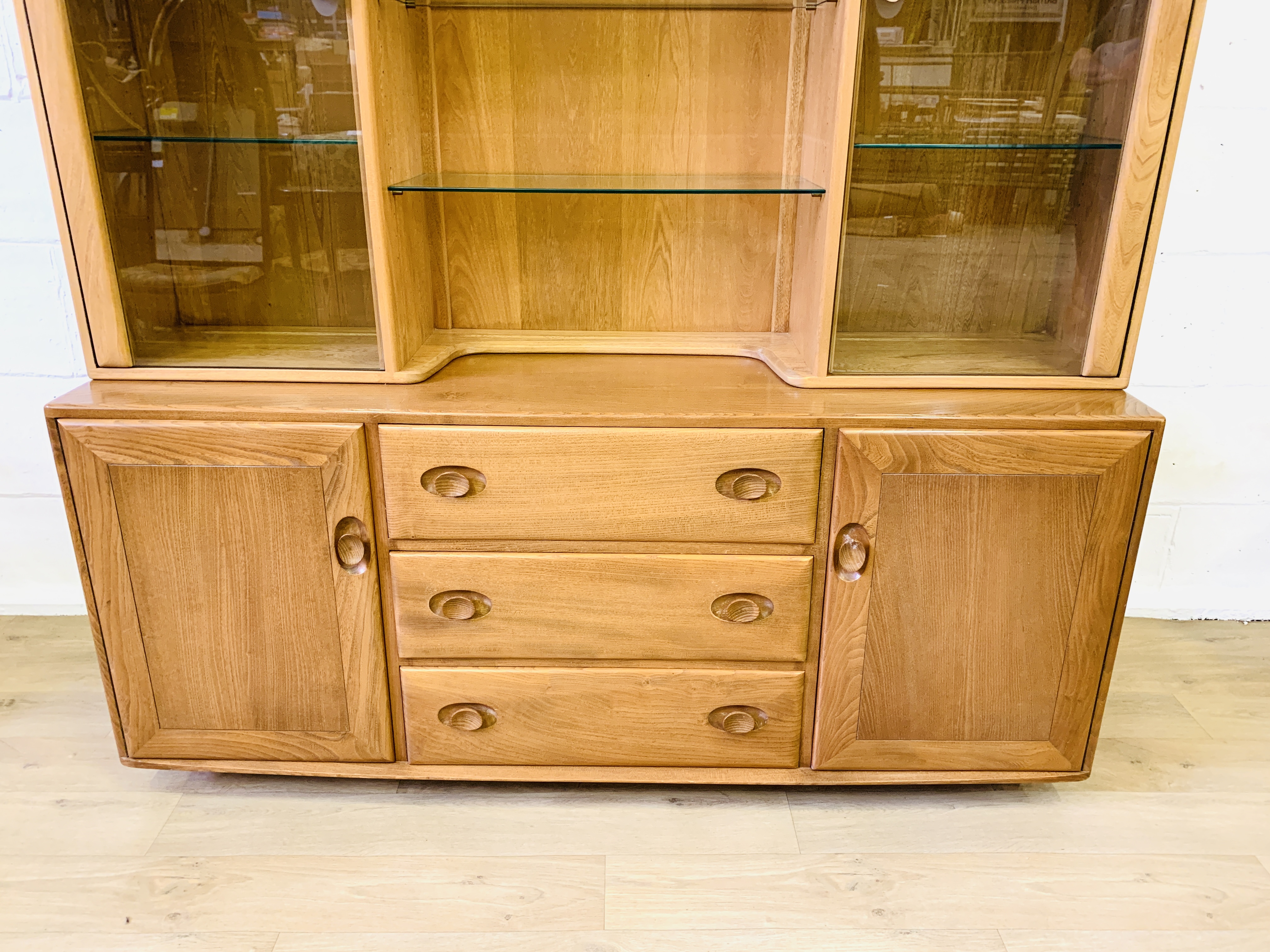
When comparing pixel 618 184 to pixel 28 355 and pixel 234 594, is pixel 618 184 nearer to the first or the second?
pixel 234 594

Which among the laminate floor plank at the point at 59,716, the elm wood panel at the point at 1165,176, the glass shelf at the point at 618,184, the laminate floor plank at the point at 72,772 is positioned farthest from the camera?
the laminate floor plank at the point at 59,716

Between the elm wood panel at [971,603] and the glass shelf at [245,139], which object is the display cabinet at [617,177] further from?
the elm wood panel at [971,603]

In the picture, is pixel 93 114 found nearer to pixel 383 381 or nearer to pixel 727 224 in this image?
pixel 383 381

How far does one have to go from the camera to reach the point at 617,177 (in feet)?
5.27

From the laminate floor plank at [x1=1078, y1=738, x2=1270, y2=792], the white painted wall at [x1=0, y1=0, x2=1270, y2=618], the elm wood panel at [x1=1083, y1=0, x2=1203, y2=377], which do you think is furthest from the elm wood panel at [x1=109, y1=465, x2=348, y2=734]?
the laminate floor plank at [x1=1078, y1=738, x2=1270, y2=792]

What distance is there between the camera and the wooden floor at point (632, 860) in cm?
133

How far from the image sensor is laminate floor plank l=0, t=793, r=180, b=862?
4.81 feet

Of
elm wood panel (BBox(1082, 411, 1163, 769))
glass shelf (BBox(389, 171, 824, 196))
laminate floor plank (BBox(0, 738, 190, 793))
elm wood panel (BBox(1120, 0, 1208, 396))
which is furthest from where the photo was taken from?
laminate floor plank (BBox(0, 738, 190, 793))

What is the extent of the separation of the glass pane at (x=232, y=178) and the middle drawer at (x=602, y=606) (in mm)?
377

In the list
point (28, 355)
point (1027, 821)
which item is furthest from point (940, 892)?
point (28, 355)

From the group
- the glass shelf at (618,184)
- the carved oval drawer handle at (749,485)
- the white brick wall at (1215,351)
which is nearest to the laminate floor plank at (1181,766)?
the white brick wall at (1215,351)

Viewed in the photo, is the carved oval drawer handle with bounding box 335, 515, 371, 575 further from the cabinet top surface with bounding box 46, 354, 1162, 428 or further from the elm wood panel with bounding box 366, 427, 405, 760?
the cabinet top surface with bounding box 46, 354, 1162, 428

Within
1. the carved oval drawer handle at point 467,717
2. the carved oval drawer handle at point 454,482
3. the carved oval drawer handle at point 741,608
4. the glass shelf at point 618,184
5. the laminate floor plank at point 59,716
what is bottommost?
the laminate floor plank at point 59,716

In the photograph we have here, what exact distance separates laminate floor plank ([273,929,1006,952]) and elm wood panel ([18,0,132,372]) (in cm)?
94
